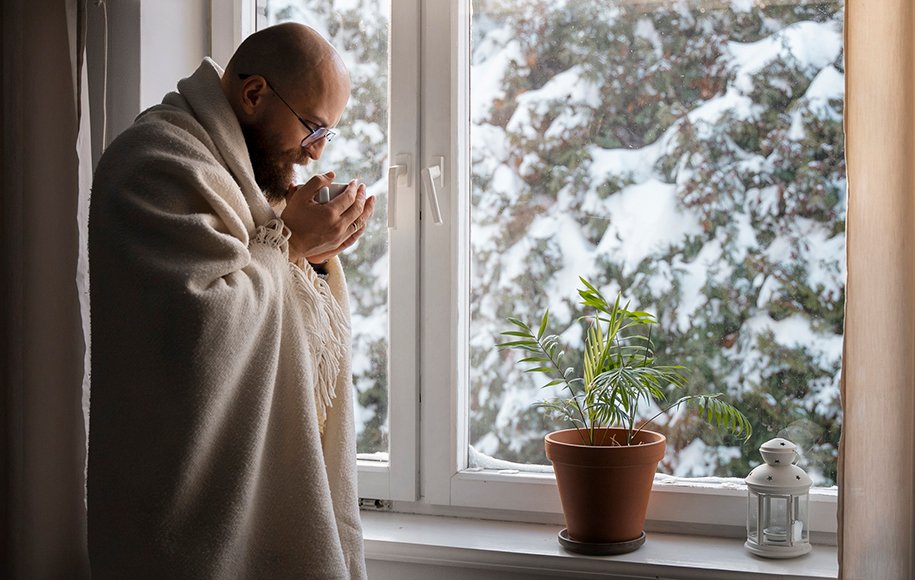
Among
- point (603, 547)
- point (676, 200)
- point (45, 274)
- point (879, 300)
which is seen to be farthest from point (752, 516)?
point (45, 274)

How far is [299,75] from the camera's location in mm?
1394

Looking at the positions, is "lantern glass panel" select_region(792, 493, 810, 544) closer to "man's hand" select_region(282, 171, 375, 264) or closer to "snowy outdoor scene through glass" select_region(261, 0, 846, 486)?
"snowy outdoor scene through glass" select_region(261, 0, 846, 486)

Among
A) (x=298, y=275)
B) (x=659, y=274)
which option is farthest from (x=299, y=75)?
(x=659, y=274)

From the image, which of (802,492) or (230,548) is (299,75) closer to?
(230,548)

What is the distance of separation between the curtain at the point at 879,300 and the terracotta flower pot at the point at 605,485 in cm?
35

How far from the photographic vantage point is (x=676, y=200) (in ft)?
5.88

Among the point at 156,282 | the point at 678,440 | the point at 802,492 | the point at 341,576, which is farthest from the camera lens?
the point at 678,440

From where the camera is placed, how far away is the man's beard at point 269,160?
56.6 inches

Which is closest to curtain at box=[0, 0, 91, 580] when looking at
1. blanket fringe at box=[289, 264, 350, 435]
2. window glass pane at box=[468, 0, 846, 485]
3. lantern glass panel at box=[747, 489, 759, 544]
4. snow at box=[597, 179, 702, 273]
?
blanket fringe at box=[289, 264, 350, 435]

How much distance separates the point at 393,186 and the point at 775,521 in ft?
3.14

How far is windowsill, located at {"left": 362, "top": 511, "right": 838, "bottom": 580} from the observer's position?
158 centimetres

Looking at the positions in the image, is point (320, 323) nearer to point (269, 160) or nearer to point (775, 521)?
point (269, 160)

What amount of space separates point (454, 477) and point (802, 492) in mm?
662

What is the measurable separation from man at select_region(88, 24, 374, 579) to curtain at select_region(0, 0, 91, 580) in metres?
0.50
